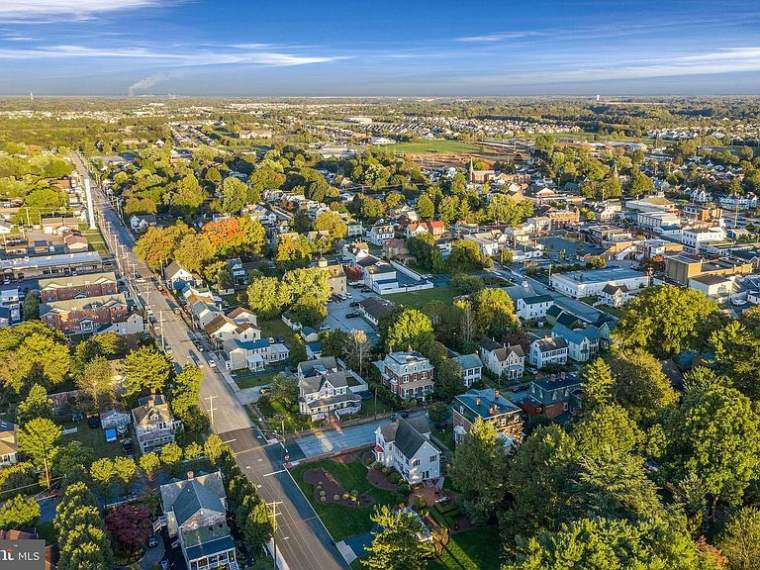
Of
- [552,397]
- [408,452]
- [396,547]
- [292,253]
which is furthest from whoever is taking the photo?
[292,253]

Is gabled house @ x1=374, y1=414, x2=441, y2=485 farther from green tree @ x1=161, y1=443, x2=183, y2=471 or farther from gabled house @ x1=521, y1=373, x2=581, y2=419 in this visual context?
green tree @ x1=161, y1=443, x2=183, y2=471

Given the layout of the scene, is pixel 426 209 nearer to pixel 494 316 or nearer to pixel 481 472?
pixel 494 316

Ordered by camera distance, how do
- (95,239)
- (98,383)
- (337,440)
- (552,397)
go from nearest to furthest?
(337,440) → (552,397) → (98,383) → (95,239)

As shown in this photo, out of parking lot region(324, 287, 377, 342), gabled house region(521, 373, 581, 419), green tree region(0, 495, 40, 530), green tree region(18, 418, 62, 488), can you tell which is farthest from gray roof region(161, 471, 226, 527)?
parking lot region(324, 287, 377, 342)

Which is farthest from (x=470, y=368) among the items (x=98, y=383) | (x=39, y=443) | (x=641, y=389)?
(x=39, y=443)

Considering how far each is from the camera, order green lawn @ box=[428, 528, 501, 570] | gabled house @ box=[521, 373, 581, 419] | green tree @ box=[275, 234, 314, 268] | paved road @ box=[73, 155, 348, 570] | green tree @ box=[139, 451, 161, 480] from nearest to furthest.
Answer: green lawn @ box=[428, 528, 501, 570]
paved road @ box=[73, 155, 348, 570]
green tree @ box=[139, 451, 161, 480]
gabled house @ box=[521, 373, 581, 419]
green tree @ box=[275, 234, 314, 268]

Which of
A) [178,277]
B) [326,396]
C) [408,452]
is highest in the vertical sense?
[408,452]
